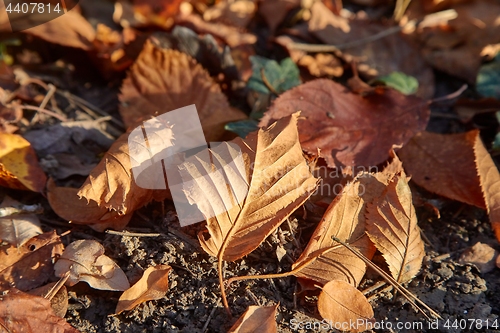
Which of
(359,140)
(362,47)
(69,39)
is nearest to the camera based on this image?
(359,140)

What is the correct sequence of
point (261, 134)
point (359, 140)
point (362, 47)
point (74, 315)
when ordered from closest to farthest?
point (74, 315) < point (261, 134) < point (359, 140) < point (362, 47)

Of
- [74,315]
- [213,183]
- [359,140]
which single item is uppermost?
[213,183]

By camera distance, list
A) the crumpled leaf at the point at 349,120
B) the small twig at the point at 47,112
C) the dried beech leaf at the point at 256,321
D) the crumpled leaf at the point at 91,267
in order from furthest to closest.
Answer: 1. the small twig at the point at 47,112
2. the crumpled leaf at the point at 349,120
3. the crumpled leaf at the point at 91,267
4. the dried beech leaf at the point at 256,321

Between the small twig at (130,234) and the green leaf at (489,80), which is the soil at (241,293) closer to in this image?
the small twig at (130,234)

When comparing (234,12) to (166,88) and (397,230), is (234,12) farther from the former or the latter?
(397,230)

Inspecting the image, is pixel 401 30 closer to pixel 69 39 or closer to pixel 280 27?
pixel 280 27

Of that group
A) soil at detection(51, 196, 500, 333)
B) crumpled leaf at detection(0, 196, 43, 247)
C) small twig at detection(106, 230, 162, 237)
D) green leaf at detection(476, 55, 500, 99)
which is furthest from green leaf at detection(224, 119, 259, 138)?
green leaf at detection(476, 55, 500, 99)

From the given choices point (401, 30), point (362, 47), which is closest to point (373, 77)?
point (362, 47)

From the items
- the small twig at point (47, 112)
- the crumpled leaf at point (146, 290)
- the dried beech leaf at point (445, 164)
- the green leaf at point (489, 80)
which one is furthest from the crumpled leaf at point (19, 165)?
the green leaf at point (489, 80)
